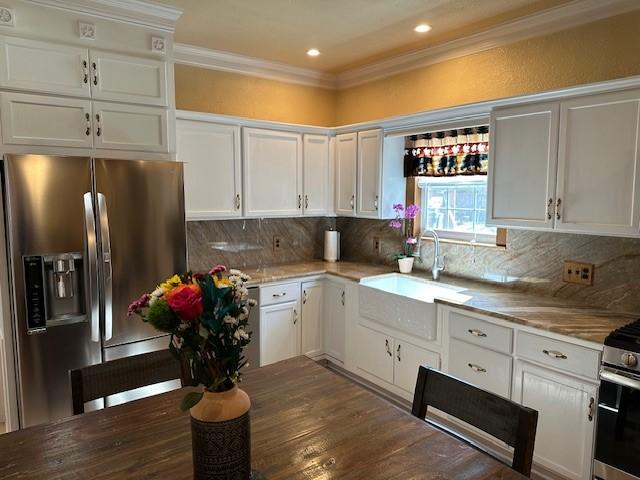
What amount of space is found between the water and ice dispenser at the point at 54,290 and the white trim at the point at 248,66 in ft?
5.96

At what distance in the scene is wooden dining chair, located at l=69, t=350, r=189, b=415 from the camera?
155cm

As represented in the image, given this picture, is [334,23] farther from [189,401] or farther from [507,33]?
[189,401]

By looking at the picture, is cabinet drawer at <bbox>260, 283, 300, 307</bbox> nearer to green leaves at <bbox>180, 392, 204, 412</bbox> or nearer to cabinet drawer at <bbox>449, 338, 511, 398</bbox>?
cabinet drawer at <bbox>449, 338, 511, 398</bbox>

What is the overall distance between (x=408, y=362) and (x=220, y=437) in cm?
216

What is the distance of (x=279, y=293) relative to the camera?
3.38m

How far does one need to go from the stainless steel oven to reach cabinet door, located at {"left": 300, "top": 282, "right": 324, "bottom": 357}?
214cm

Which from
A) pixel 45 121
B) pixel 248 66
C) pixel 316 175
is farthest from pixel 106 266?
pixel 248 66

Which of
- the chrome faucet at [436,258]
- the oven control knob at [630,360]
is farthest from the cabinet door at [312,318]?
the oven control knob at [630,360]

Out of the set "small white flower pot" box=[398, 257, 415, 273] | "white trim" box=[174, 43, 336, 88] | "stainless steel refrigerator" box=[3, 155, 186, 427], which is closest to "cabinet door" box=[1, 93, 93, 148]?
"stainless steel refrigerator" box=[3, 155, 186, 427]

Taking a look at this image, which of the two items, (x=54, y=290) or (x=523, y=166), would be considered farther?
(x=523, y=166)

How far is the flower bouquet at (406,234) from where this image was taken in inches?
138

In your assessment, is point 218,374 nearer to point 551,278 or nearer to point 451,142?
point 551,278

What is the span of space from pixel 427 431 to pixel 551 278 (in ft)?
5.95

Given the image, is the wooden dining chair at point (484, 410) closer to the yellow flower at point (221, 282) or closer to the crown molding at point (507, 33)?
the yellow flower at point (221, 282)
